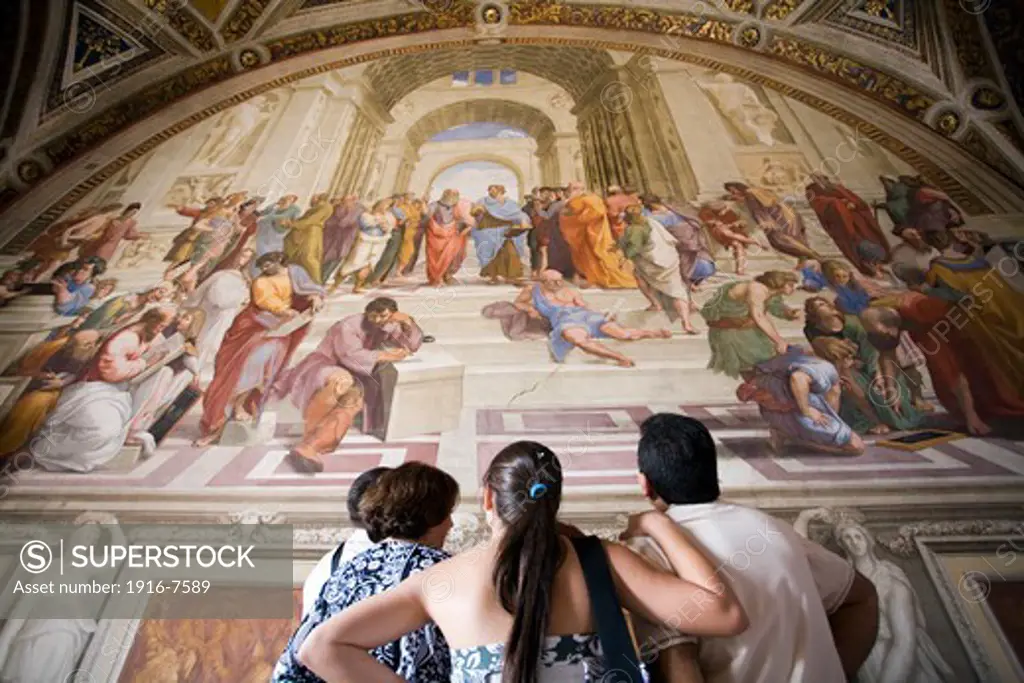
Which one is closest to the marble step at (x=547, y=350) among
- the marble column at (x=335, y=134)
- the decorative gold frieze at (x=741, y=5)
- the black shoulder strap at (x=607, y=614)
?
the marble column at (x=335, y=134)

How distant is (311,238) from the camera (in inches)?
250

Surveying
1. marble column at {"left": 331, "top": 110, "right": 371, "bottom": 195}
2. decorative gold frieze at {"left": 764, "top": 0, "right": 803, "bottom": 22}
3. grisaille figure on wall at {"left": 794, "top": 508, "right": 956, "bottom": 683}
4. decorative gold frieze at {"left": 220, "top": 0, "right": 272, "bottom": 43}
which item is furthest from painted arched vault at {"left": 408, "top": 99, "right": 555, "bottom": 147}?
grisaille figure on wall at {"left": 794, "top": 508, "right": 956, "bottom": 683}

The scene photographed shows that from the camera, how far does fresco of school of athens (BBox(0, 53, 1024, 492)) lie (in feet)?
15.1

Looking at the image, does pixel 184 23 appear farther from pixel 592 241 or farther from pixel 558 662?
pixel 558 662

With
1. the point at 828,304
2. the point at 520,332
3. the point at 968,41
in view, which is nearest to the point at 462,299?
the point at 520,332

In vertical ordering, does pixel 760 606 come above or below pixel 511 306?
below

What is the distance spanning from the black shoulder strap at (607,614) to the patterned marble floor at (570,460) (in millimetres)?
2799

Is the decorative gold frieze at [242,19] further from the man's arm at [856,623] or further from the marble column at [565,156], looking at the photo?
the man's arm at [856,623]

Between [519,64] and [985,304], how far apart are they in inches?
250

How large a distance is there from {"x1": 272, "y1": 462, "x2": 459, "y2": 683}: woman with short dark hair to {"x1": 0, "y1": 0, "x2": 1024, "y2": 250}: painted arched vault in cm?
687

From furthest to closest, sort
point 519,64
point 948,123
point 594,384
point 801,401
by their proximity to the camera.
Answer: point 519,64, point 948,123, point 594,384, point 801,401

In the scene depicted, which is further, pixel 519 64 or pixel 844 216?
pixel 519 64

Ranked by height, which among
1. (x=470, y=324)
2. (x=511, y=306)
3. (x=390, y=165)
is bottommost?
(x=470, y=324)

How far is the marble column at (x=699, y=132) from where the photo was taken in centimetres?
689
